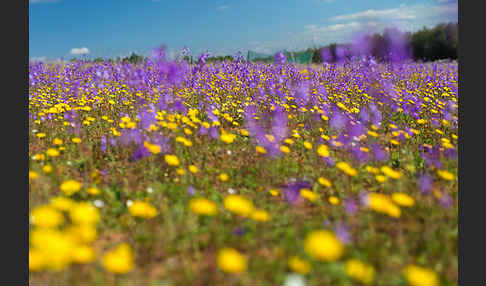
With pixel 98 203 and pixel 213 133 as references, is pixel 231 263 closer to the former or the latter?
pixel 98 203

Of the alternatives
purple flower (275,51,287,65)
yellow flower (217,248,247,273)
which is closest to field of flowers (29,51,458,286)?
yellow flower (217,248,247,273)

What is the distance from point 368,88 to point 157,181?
19.1 ft

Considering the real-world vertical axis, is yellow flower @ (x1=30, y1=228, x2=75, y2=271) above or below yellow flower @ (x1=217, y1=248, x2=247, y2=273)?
above

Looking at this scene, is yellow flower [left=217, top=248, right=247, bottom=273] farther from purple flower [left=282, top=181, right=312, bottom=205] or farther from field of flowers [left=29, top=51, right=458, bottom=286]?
purple flower [left=282, top=181, right=312, bottom=205]

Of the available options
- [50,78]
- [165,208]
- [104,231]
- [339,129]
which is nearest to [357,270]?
[165,208]

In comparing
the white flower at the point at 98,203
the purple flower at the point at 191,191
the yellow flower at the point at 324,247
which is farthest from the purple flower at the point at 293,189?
the white flower at the point at 98,203

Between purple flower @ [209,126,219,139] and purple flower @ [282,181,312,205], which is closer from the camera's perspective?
purple flower @ [282,181,312,205]

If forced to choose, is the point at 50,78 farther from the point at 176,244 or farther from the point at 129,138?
the point at 176,244

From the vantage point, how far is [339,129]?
4.92 m

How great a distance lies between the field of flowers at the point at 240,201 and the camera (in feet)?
6.18

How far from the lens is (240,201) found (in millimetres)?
2090

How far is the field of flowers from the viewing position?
1.88 m

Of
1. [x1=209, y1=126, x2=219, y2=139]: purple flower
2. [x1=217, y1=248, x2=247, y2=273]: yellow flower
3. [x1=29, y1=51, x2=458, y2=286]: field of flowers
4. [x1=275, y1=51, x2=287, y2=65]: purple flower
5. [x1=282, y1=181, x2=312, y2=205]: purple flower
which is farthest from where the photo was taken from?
[x1=275, y1=51, x2=287, y2=65]: purple flower

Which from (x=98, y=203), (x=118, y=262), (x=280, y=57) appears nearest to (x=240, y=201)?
(x=118, y=262)
